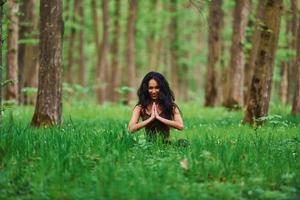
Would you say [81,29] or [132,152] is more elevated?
[81,29]

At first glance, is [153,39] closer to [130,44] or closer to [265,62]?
[130,44]

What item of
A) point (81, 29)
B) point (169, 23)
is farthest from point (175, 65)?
point (81, 29)

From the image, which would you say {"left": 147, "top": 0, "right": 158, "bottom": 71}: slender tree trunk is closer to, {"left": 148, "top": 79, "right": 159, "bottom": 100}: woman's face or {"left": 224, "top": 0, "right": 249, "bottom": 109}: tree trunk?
{"left": 224, "top": 0, "right": 249, "bottom": 109}: tree trunk

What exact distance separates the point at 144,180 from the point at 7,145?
2.21 m

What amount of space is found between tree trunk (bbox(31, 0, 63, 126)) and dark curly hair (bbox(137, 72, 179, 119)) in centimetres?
377

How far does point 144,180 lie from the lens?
622 cm

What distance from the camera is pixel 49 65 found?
12.7 m

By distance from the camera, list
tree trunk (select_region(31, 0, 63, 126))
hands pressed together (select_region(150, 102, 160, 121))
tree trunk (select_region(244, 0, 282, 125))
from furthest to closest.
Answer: tree trunk (select_region(244, 0, 282, 125)), tree trunk (select_region(31, 0, 63, 126)), hands pressed together (select_region(150, 102, 160, 121))

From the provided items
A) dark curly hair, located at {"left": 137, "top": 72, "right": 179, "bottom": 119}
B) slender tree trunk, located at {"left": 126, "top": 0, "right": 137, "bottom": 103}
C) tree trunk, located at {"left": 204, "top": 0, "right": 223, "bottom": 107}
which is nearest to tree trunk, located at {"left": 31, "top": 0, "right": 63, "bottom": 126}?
dark curly hair, located at {"left": 137, "top": 72, "right": 179, "bottom": 119}

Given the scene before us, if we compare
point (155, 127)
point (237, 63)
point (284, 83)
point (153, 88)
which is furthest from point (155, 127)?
point (284, 83)

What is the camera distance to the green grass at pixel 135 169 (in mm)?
6051

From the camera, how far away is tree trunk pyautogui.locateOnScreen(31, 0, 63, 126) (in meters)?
12.7

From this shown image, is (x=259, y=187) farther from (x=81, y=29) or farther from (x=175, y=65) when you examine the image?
(x=175, y=65)

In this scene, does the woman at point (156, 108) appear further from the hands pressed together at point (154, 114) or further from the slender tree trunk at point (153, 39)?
the slender tree trunk at point (153, 39)
